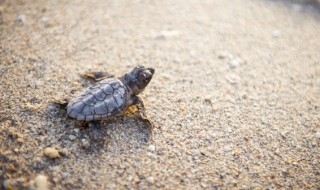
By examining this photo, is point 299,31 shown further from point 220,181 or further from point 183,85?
point 220,181

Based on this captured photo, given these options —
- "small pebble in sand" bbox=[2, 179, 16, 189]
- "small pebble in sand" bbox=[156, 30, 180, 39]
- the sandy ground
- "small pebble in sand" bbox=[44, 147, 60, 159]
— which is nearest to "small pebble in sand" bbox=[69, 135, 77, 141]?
the sandy ground

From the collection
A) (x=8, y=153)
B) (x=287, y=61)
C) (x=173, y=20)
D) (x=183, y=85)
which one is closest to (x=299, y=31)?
(x=287, y=61)

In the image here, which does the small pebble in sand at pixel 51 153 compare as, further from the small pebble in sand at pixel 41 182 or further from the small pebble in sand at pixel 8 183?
the small pebble in sand at pixel 8 183

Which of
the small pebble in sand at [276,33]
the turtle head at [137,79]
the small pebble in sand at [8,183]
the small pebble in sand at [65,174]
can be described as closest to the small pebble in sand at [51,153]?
the small pebble in sand at [65,174]

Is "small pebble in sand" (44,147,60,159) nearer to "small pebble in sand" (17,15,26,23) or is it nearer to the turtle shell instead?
the turtle shell

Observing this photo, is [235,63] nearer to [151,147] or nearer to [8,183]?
[151,147]
